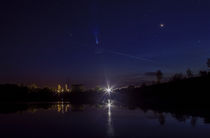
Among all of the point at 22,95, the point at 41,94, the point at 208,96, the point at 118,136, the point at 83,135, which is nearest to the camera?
the point at 118,136

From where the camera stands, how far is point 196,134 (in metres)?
19.6

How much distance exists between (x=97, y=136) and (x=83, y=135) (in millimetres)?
1682

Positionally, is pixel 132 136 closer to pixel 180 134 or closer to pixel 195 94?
pixel 180 134

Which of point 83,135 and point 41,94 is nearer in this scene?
point 83,135

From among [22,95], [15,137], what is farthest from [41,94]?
[15,137]

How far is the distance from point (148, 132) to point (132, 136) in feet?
8.58

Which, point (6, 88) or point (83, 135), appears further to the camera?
point (6, 88)

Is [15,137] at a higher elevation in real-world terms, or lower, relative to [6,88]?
lower

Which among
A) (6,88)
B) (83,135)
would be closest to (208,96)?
(83,135)

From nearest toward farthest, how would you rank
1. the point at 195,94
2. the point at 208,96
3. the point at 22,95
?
the point at 208,96 < the point at 195,94 < the point at 22,95

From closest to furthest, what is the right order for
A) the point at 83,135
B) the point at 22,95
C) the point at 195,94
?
the point at 83,135
the point at 195,94
the point at 22,95

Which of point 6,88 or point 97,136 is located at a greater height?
point 6,88

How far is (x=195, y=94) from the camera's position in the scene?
251 ft

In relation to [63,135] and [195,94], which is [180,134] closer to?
[63,135]
